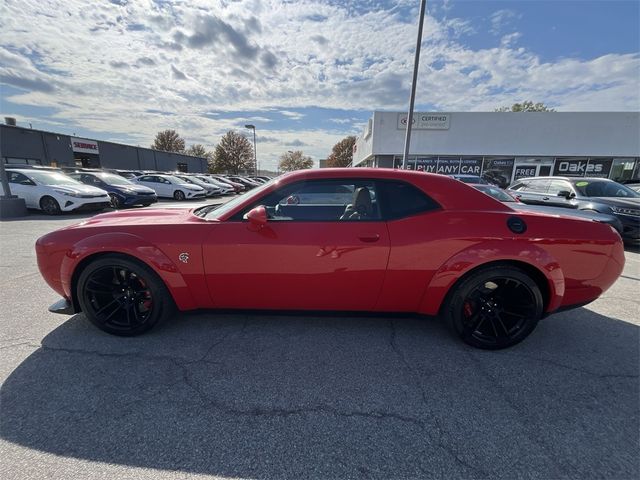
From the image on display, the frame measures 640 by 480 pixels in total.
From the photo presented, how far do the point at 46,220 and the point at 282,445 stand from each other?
1058cm

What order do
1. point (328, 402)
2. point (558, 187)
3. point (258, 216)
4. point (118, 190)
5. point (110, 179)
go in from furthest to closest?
1. point (110, 179)
2. point (118, 190)
3. point (558, 187)
4. point (258, 216)
5. point (328, 402)

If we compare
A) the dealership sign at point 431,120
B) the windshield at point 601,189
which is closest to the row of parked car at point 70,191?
the windshield at point 601,189

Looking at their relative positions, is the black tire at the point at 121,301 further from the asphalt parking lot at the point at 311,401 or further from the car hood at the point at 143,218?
the car hood at the point at 143,218

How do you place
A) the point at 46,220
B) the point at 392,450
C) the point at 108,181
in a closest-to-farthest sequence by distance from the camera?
the point at 392,450
the point at 46,220
the point at 108,181

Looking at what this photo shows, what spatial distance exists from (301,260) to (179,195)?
15987mm

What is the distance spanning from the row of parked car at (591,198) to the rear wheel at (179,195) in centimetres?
1473

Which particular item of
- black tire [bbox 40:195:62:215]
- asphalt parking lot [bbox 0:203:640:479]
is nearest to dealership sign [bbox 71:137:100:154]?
black tire [bbox 40:195:62:215]

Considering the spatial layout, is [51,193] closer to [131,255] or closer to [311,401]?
[131,255]

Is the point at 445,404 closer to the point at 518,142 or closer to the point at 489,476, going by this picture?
the point at 489,476

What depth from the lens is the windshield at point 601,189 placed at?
7411 mm

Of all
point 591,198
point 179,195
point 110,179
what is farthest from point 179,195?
point 591,198

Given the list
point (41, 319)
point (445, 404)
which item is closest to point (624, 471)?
point (445, 404)

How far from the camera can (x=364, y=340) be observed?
8.95 ft

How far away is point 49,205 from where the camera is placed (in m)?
9.44
